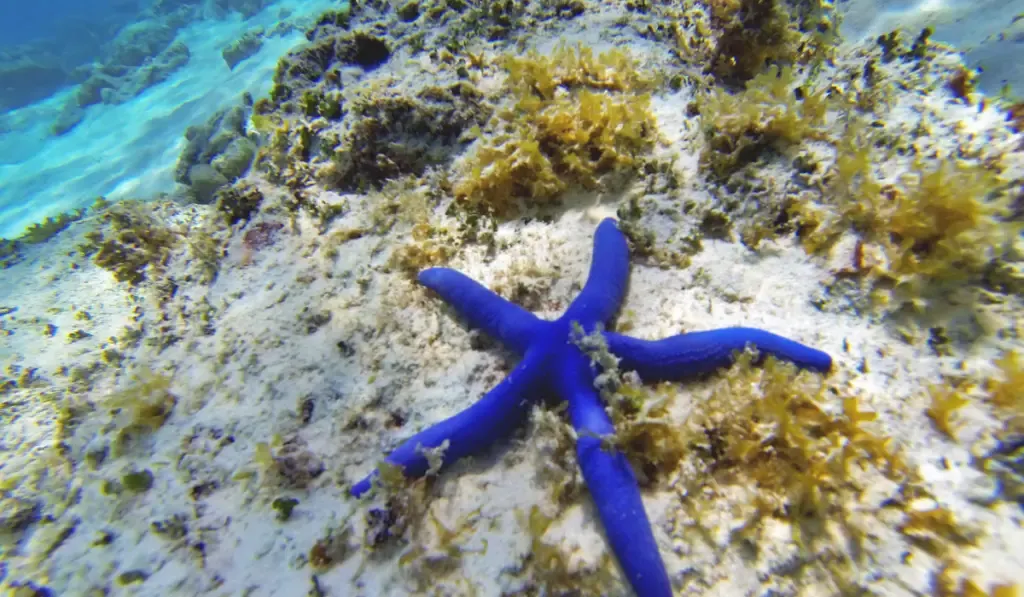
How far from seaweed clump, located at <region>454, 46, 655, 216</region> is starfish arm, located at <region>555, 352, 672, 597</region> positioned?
5.92 feet

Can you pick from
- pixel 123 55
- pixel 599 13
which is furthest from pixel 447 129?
pixel 123 55

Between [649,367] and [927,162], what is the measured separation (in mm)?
2410

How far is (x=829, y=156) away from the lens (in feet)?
11.0

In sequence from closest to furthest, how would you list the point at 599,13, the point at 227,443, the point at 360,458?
1. the point at 360,458
2. the point at 227,443
3. the point at 599,13

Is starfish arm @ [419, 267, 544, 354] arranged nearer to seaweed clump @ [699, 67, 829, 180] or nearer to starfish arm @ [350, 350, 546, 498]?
starfish arm @ [350, 350, 546, 498]

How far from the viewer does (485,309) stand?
309cm

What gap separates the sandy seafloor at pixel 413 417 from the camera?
2182mm

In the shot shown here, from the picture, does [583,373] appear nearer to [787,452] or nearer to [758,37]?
[787,452]

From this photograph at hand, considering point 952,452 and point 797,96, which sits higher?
point 797,96

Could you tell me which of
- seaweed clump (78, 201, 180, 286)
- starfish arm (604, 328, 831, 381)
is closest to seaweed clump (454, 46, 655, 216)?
starfish arm (604, 328, 831, 381)

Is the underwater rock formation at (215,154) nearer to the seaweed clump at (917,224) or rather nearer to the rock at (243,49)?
the rock at (243,49)

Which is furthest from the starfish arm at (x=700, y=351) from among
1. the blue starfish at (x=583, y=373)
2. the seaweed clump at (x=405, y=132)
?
the seaweed clump at (x=405, y=132)

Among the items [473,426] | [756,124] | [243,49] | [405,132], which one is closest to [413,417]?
[473,426]

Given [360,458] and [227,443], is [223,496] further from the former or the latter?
[360,458]
